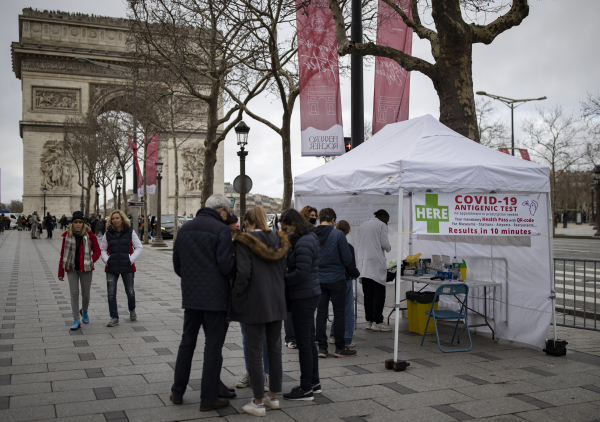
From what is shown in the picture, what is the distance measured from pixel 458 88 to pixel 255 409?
7.33m

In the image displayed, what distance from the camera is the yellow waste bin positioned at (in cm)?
839

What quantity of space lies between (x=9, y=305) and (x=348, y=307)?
276 inches

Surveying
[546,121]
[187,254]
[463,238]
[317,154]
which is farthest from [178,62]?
[546,121]

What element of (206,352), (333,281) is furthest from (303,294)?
(333,281)

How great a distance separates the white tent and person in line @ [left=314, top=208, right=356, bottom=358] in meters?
0.70

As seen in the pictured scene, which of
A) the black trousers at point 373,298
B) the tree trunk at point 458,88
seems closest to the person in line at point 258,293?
the black trousers at point 373,298

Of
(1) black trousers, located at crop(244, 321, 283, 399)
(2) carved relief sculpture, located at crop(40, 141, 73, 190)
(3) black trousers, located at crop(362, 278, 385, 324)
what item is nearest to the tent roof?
(3) black trousers, located at crop(362, 278, 385, 324)

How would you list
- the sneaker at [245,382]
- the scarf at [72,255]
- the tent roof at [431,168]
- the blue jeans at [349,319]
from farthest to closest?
the scarf at [72,255], the blue jeans at [349,319], the tent roof at [431,168], the sneaker at [245,382]

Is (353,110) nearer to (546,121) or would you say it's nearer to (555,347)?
(555,347)

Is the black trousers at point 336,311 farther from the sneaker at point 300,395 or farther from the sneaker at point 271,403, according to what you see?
the sneaker at point 271,403

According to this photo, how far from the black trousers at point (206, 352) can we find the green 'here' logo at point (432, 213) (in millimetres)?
3020

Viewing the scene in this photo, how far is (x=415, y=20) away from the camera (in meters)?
11.8

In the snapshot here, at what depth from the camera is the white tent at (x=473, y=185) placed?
7.05m

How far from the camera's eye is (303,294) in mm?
5512
